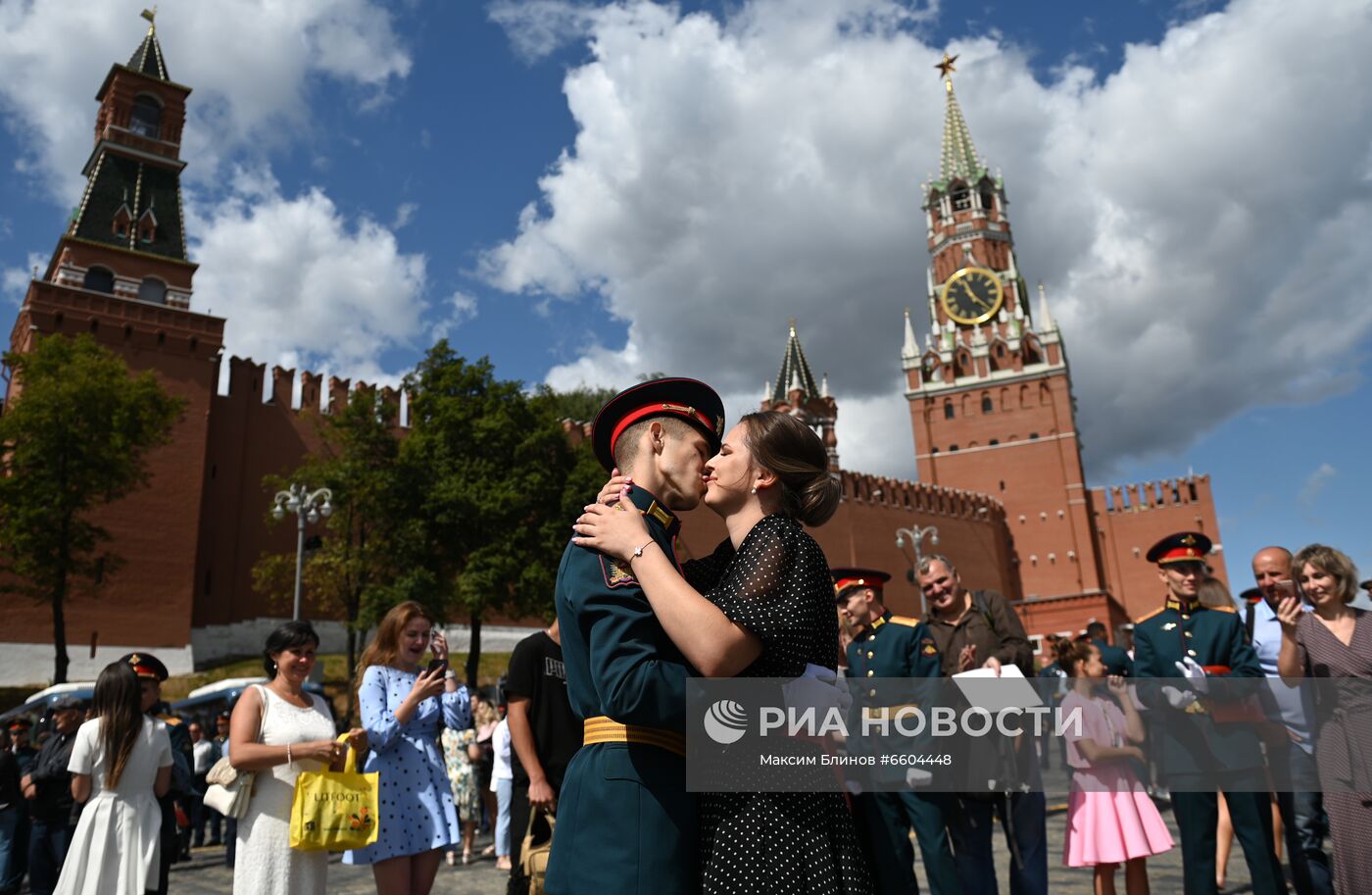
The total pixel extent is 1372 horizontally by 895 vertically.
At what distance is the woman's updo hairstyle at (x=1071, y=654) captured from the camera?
6.14 m

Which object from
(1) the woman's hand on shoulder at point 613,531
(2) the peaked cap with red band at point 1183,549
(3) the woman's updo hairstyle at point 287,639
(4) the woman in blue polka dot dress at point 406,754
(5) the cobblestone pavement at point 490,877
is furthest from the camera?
(5) the cobblestone pavement at point 490,877

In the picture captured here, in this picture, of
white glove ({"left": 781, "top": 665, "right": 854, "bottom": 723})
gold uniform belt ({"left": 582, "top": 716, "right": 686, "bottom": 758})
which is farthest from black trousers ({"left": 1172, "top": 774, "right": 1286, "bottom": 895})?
gold uniform belt ({"left": 582, "top": 716, "right": 686, "bottom": 758})

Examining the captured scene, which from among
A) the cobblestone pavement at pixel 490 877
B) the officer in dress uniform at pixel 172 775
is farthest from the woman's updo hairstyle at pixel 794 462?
the cobblestone pavement at pixel 490 877

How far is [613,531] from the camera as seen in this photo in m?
2.04

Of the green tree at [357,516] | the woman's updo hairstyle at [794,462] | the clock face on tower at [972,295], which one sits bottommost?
the woman's updo hairstyle at [794,462]

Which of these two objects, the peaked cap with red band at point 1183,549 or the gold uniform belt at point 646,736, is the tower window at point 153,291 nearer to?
the peaked cap with red band at point 1183,549

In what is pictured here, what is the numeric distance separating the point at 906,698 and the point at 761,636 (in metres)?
3.87

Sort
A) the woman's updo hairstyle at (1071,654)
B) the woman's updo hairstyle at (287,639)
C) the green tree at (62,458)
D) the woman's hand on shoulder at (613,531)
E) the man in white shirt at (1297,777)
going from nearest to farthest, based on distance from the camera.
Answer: the woman's hand on shoulder at (613,531) < the woman's updo hairstyle at (287,639) < the man in white shirt at (1297,777) < the woman's updo hairstyle at (1071,654) < the green tree at (62,458)

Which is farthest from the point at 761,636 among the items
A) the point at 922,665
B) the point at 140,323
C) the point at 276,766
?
the point at 140,323

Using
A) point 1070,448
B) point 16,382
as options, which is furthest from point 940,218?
point 16,382

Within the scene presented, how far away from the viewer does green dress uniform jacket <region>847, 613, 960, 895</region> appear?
16.7 ft

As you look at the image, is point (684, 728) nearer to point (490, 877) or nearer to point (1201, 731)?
point (1201, 731)

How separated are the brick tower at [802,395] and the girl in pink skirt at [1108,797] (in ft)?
139

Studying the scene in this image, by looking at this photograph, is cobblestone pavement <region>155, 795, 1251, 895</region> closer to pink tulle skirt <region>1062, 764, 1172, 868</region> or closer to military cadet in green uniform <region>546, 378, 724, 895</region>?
pink tulle skirt <region>1062, 764, 1172, 868</region>
